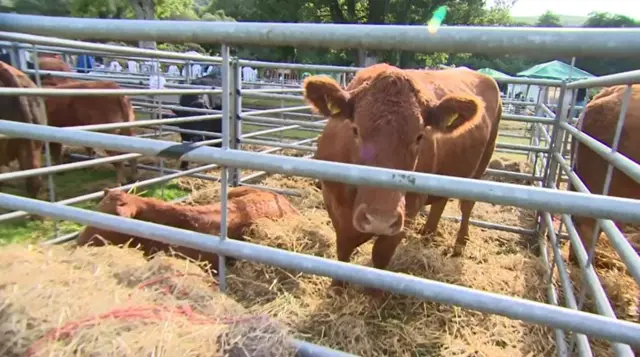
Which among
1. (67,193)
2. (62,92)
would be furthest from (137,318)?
(67,193)

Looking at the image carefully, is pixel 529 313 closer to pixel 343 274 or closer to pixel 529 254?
pixel 343 274

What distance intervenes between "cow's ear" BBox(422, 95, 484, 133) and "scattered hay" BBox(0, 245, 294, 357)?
1587 mm

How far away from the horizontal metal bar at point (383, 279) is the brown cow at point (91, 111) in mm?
3894

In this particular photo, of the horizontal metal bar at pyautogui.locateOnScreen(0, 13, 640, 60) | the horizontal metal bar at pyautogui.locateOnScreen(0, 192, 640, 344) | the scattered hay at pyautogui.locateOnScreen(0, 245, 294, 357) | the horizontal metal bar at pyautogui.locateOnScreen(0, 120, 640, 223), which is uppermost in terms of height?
the horizontal metal bar at pyautogui.locateOnScreen(0, 13, 640, 60)

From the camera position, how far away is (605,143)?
336 cm

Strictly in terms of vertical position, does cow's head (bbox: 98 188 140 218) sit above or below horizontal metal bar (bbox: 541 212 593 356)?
above

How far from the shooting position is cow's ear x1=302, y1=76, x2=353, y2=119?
246 centimetres

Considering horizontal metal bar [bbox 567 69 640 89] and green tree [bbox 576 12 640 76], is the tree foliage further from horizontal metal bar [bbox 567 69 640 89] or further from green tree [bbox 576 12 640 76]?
horizontal metal bar [bbox 567 69 640 89]

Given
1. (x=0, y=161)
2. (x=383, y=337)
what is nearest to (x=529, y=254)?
(x=383, y=337)

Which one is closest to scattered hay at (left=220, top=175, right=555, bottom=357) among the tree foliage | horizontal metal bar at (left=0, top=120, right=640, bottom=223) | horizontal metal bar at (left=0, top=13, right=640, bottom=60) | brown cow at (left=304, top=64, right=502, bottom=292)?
brown cow at (left=304, top=64, right=502, bottom=292)

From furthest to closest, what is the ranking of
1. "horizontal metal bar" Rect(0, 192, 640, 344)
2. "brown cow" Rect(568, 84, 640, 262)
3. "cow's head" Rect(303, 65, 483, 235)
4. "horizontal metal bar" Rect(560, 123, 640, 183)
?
"brown cow" Rect(568, 84, 640, 262) → "cow's head" Rect(303, 65, 483, 235) → "horizontal metal bar" Rect(560, 123, 640, 183) → "horizontal metal bar" Rect(0, 192, 640, 344)

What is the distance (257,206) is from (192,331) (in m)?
Result: 2.60

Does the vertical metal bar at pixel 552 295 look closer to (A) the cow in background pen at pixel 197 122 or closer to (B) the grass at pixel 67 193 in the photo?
(B) the grass at pixel 67 193

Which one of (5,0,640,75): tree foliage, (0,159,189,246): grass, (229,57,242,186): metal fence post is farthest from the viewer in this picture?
(5,0,640,75): tree foliage
